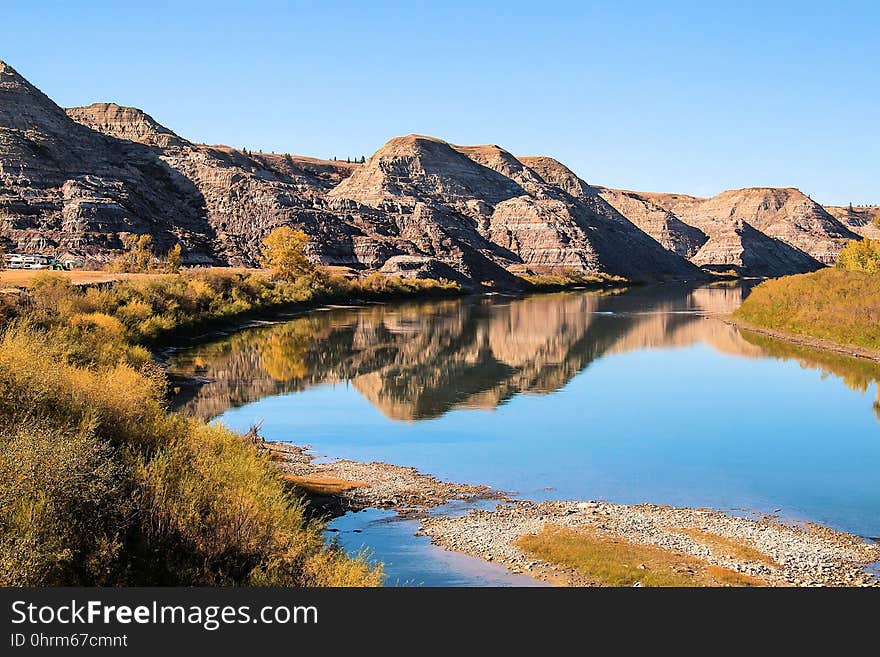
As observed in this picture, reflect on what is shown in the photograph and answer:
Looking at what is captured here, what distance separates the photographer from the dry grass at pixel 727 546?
1777cm

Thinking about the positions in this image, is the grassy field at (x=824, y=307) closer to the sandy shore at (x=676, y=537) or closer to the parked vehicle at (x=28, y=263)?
the sandy shore at (x=676, y=537)

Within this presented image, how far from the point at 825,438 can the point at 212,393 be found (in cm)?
2462

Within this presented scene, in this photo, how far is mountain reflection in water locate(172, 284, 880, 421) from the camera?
1574 inches

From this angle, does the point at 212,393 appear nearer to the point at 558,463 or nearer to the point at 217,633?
the point at 558,463

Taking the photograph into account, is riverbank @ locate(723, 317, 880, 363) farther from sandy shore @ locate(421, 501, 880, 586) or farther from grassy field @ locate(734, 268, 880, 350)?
sandy shore @ locate(421, 501, 880, 586)

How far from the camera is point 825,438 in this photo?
31.1 m

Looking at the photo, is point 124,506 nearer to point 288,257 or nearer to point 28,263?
point 28,263

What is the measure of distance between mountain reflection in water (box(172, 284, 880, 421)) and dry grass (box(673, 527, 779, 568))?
16078mm

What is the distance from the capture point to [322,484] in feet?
75.9

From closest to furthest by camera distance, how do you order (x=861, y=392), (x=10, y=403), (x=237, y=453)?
A: 1. (x=10, y=403)
2. (x=237, y=453)
3. (x=861, y=392)

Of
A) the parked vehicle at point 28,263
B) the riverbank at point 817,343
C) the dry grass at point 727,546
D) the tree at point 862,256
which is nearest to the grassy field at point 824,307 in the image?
the riverbank at point 817,343

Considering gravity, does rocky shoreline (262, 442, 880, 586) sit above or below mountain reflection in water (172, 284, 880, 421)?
below

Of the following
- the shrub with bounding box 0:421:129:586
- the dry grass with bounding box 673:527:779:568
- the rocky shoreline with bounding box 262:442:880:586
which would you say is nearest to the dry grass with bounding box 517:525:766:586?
the rocky shoreline with bounding box 262:442:880:586

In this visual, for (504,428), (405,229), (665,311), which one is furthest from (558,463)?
(405,229)
